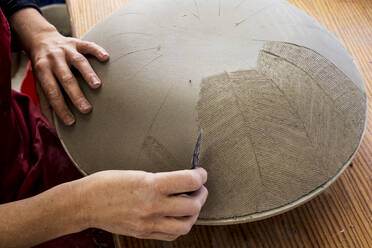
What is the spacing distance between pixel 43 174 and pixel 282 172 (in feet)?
2.11

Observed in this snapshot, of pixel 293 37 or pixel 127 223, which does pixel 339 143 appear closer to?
pixel 293 37

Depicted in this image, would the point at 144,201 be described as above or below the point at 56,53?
below

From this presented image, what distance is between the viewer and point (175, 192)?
50 cm

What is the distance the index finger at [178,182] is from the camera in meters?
0.49

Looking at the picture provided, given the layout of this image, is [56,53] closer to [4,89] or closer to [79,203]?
[4,89]

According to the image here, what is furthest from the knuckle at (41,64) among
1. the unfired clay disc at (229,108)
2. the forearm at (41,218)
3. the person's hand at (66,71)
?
the forearm at (41,218)

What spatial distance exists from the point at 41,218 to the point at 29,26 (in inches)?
19.6

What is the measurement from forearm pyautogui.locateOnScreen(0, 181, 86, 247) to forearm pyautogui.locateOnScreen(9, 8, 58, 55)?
1.32 feet

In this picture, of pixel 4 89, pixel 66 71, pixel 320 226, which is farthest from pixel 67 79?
pixel 320 226

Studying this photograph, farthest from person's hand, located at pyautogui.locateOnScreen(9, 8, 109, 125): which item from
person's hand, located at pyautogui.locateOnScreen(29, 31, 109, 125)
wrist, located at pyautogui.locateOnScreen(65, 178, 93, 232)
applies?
wrist, located at pyautogui.locateOnScreen(65, 178, 93, 232)

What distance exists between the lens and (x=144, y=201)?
1.65 feet

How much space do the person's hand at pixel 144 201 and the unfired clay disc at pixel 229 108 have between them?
0.22 feet

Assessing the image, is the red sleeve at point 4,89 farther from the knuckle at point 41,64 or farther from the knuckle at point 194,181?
the knuckle at point 194,181

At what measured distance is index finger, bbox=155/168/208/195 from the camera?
0.49m
